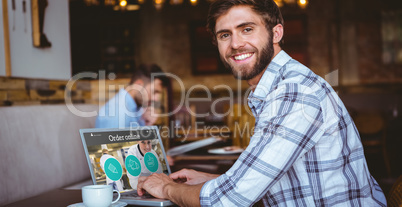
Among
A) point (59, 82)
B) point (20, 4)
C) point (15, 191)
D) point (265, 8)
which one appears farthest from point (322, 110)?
point (59, 82)

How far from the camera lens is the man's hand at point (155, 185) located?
3.80ft

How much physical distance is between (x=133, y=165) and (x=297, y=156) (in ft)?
1.97

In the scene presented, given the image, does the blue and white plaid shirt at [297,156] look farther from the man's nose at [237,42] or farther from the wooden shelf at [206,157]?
the wooden shelf at [206,157]

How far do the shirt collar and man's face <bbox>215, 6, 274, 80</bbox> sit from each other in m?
0.07

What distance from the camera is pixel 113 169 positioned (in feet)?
4.05

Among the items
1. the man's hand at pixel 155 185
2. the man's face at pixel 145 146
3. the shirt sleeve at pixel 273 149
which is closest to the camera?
the shirt sleeve at pixel 273 149

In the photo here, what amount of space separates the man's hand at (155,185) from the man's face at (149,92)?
2.04 metres

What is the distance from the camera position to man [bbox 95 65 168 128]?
2697mm

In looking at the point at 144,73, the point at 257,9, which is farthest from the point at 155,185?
the point at 144,73

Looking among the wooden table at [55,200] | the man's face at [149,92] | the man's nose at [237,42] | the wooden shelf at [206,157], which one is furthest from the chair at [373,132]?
the wooden table at [55,200]

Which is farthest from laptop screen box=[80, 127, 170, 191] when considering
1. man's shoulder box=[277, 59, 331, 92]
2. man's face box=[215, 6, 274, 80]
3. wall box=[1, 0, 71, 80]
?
wall box=[1, 0, 71, 80]

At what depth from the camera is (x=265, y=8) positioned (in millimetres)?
1309

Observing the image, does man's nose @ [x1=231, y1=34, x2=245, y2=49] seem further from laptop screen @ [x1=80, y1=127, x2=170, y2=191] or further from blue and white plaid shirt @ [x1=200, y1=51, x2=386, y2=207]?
laptop screen @ [x1=80, y1=127, x2=170, y2=191]

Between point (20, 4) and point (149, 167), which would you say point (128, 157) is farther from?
point (20, 4)
